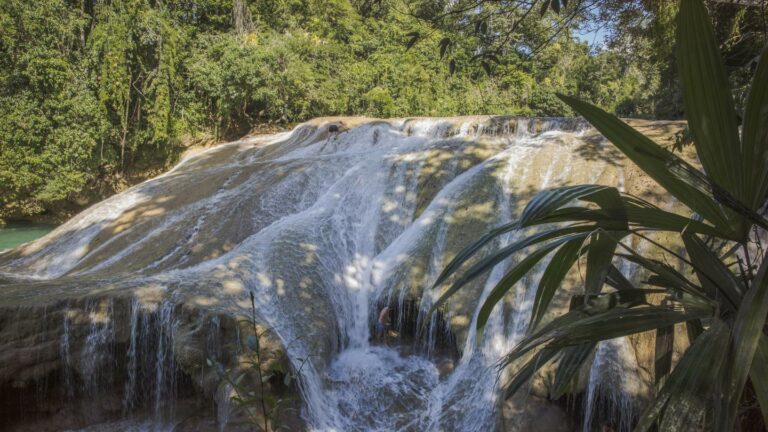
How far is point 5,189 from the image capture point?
1414cm

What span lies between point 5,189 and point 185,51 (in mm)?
6934

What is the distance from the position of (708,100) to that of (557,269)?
581mm

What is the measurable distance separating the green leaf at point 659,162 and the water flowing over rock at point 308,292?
2.52 metres

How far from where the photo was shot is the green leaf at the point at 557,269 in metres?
1.43

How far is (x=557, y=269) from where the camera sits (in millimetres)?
1477

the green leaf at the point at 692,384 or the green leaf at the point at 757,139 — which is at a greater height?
the green leaf at the point at 757,139

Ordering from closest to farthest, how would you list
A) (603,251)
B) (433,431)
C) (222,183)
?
(603,251) → (433,431) → (222,183)

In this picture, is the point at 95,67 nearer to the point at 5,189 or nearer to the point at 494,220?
the point at 5,189

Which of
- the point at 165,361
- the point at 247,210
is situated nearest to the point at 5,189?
the point at 247,210

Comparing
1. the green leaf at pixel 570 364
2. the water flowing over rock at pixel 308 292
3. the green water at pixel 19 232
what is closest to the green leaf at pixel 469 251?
the green leaf at pixel 570 364

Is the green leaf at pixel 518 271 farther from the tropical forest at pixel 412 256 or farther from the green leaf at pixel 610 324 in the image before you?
the green leaf at pixel 610 324

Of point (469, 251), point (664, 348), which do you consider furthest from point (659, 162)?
point (664, 348)

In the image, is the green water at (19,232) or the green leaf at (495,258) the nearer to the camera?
the green leaf at (495,258)

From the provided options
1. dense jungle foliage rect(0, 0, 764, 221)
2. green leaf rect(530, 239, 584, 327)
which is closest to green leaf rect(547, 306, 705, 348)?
green leaf rect(530, 239, 584, 327)
